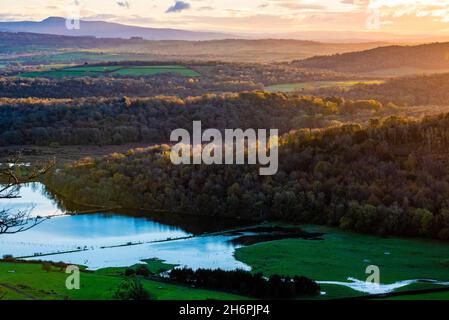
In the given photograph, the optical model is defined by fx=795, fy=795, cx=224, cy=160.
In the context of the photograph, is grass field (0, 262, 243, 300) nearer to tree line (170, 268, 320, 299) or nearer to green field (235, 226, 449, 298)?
tree line (170, 268, 320, 299)

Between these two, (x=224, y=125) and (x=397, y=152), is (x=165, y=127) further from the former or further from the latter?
(x=397, y=152)

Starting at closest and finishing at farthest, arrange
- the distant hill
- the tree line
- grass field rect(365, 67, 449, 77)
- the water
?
1. the tree line
2. the water
3. grass field rect(365, 67, 449, 77)
4. the distant hill

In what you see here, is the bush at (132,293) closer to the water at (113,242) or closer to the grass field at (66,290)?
the grass field at (66,290)

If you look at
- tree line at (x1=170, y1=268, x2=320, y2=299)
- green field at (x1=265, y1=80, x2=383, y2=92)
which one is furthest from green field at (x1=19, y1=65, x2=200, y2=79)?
tree line at (x1=170, y1=268, x2=320, y2=299)

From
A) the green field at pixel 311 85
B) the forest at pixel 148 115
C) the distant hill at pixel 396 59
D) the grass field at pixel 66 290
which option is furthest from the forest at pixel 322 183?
the distant hill at pixel 396 59
